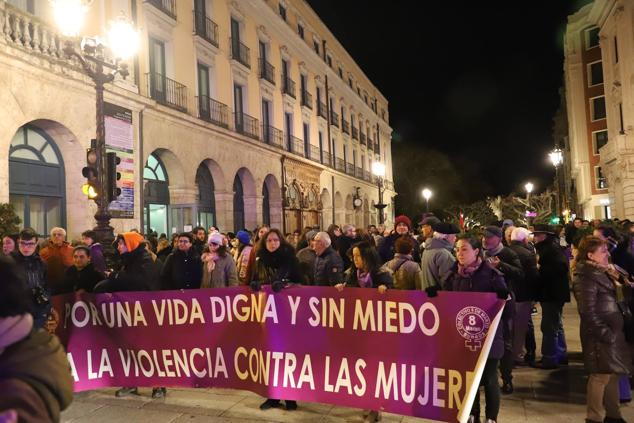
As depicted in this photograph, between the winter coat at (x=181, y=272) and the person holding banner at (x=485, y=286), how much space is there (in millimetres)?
3324

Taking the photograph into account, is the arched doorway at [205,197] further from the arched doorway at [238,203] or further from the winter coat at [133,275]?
the winter coat at [133,275]

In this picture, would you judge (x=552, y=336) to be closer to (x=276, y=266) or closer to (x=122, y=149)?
(x=276, y=266)

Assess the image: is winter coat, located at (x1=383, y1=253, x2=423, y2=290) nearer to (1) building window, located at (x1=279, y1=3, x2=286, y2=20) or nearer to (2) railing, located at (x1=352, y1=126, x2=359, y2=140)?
(1) building window, located at (x1=279, y1=3, x2=286, y2=20)

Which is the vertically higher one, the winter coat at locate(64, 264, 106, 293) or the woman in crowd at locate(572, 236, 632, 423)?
the winter coat at locate(64, 264, 106, 293)

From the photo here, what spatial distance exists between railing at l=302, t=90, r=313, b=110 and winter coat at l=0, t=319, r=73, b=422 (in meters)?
29.8

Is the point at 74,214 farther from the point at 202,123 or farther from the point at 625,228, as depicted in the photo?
the point at 625,228

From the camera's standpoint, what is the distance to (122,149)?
14508 millimetres

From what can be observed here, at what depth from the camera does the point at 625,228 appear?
9664mm

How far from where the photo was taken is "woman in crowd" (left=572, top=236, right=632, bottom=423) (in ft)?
13.9

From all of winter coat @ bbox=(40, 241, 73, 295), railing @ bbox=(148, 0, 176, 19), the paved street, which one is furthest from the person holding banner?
railing @ bbox=(148, 0, 176, 19)

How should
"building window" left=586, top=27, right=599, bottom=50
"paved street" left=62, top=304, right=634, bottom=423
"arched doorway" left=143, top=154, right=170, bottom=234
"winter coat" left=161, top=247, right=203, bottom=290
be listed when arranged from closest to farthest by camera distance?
"paved street" left=62, top=304, right=634, bottom=423 < "winter coat" left=161, top=247, right=203, bottom=290 < "arched doorway" left=143, top=154, right=170, bottom=234 < "building window" left=586, top=27, right=599, bottom=50

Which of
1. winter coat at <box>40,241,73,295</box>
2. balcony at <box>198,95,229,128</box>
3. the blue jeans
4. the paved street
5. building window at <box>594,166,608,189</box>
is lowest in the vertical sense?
the paved street

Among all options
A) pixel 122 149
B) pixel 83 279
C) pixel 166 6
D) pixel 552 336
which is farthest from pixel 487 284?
pixel 166 6

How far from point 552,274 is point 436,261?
1731 millimetres
